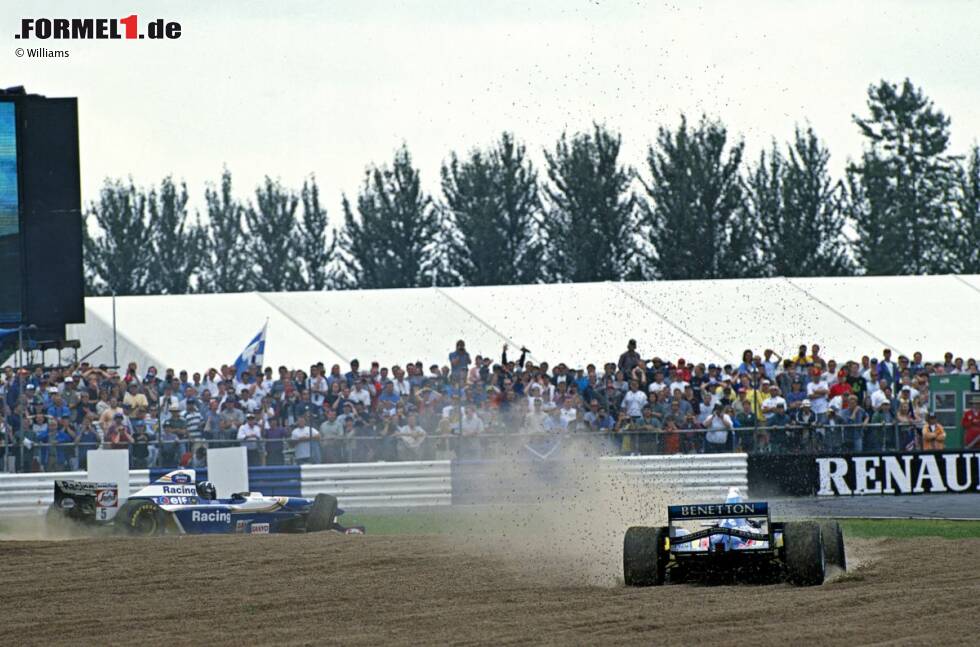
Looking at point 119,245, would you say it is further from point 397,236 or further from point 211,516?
point 211,516

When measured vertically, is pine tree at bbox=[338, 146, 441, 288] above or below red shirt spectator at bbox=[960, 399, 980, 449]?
above

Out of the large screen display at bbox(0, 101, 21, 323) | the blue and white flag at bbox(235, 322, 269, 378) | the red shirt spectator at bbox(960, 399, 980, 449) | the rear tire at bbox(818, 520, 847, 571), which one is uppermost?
the large screen display at bbox(0, 101, 21, 323)

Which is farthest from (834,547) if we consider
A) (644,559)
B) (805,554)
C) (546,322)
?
(546,322)

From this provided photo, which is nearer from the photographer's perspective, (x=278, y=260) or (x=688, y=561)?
(x=688, y=561)

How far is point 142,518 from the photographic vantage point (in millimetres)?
18156

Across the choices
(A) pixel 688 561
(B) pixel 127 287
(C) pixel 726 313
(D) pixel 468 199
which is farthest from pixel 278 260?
(A) pixel 688 561

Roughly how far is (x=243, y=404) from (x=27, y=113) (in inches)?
215

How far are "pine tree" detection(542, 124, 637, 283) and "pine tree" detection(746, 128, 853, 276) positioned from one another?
5.65 meters

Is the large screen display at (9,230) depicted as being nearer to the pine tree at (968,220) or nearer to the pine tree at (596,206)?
the pine tree at (596,206)

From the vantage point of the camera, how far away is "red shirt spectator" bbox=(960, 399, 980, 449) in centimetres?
2370

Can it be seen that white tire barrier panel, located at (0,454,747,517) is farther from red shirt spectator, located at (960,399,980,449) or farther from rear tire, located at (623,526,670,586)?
rear tire, located at (623,526,670,586)

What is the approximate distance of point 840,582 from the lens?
1202 cm

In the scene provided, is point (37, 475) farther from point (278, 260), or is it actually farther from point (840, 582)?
point (278, 260)

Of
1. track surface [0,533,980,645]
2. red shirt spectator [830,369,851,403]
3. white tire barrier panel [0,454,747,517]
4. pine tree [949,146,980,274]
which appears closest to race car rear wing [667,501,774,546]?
track surface [0,533,980,645]
